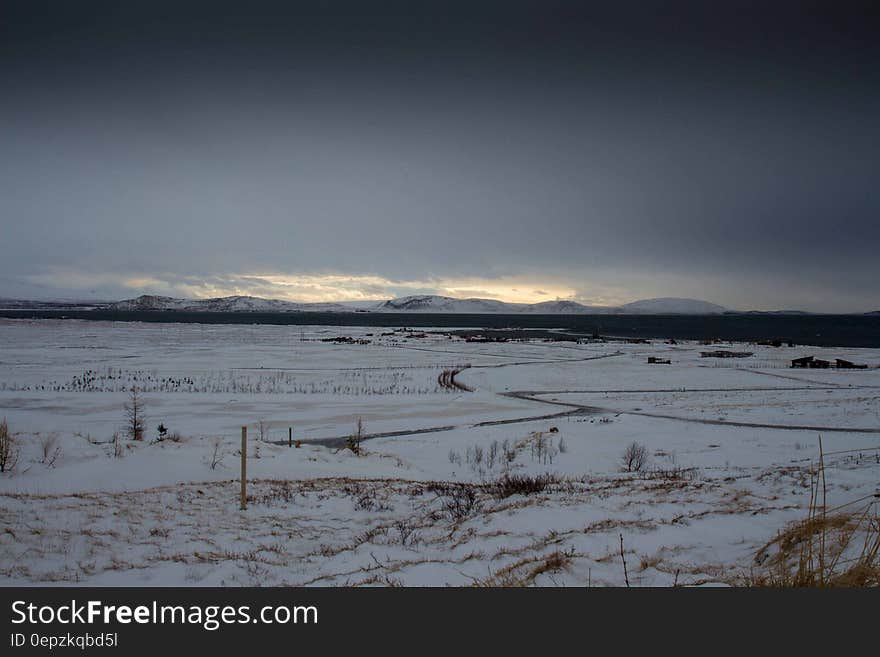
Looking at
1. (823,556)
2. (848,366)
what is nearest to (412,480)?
(823,556)

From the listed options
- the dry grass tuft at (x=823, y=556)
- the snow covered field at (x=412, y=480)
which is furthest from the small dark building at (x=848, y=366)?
the dry grass tuft at (x=823, y=556)

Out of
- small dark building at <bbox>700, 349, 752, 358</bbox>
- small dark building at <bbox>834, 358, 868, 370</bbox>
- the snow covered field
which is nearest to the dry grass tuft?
the snow covered field

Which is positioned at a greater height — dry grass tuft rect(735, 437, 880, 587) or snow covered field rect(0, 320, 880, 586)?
dry grass tuft rect(735, 437, 880, 587)

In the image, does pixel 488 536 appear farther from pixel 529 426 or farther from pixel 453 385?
pixel 453 385

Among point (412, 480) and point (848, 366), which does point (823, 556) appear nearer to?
point (412, 480)

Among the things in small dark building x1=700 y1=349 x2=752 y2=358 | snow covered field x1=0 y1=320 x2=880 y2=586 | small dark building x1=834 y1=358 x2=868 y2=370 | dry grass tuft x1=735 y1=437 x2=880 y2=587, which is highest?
dry grass tuft x1=735 y1=437 x2=880 y2=587

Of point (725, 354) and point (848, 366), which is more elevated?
point (725, 354)

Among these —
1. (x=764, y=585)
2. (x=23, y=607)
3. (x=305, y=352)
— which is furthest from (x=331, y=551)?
(x=305, y=352)

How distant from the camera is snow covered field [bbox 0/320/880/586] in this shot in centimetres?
611

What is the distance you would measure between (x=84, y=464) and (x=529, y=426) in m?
14.0

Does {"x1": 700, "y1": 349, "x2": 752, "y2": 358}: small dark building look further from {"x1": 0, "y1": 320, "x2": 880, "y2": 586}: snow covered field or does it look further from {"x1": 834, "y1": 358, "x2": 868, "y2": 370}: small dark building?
{"x1": 0, "y1": 320, "x2": 880, "y2": 586}: snow covered field

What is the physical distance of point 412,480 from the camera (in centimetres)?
1179

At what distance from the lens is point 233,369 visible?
114 ft

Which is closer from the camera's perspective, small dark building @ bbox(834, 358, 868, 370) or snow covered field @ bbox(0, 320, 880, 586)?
snow covered field @ bbox(0, 320, 880, 586)
